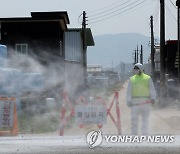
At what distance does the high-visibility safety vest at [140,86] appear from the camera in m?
11.4

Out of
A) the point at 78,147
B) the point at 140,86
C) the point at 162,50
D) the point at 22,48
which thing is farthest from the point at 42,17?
the point at 78,147

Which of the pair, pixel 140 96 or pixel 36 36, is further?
pixel 36 36

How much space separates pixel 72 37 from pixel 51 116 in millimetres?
36541

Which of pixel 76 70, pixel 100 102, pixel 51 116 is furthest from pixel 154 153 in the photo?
pixel 76 70

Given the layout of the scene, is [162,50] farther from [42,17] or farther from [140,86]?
[140,86]

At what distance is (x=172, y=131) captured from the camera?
14.8m

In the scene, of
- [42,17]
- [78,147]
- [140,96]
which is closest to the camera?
[78,147]

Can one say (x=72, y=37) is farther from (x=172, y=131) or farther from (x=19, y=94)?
(x=172, y=131)

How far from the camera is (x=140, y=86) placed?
37.6ft

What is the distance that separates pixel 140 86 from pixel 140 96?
0.23m

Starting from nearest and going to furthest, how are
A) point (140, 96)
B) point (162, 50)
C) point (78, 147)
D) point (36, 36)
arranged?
point (78, 147), point (140, 96), point (162, 50), point (36, 36)

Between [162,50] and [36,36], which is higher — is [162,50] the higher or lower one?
the lower one

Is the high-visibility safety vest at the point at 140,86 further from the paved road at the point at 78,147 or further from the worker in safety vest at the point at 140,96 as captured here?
the paved road at the point at 78,147

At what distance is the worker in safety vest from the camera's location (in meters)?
11.4
